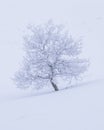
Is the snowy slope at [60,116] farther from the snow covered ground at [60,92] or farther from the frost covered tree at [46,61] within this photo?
the frost covered tree at [46,61]

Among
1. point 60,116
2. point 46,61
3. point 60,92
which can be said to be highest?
point 60,116

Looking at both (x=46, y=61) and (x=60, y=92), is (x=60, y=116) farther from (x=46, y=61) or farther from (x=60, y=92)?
(x=46, y=61)

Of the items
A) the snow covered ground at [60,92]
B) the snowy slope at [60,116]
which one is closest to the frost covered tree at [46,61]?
the snow covered ground at [60,92]

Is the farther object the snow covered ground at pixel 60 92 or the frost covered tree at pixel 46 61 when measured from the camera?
the frost covered tree at pixel 46 61

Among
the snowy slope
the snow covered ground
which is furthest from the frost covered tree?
the snowy slope

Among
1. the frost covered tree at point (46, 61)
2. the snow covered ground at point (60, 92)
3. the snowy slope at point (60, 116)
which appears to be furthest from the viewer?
the frost covered tree at point (46, 61)

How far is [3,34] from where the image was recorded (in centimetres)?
4947

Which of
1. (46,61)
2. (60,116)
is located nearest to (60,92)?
(46,61)

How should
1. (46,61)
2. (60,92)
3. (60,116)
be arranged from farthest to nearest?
(46,61) < (60,92) < (60,116)

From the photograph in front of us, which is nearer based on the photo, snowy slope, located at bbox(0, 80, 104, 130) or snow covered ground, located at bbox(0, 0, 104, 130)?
snowy slope, located at bbox(0, 80, 104, 130)

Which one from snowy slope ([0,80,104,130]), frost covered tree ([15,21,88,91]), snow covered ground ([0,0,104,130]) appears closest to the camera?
snowy slope ([0,80,104,130])

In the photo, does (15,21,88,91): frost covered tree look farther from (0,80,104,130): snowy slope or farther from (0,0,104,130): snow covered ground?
(0,80,104,130): snowy slope

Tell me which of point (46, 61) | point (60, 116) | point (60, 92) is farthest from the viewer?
point (46, 61)

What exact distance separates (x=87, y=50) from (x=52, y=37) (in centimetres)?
2151
